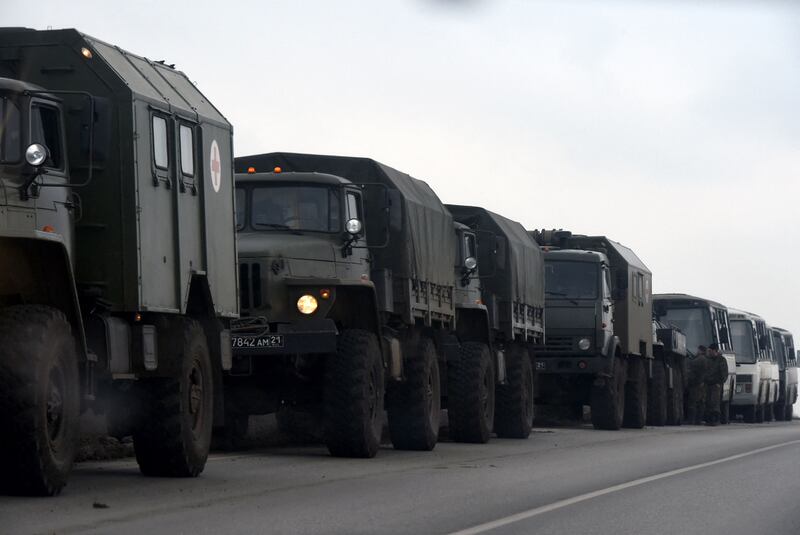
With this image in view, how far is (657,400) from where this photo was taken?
116 ft

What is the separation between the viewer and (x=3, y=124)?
11.8 metres

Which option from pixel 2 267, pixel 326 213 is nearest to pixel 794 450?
pixel 326 213

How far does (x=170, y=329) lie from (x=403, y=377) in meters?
6.61

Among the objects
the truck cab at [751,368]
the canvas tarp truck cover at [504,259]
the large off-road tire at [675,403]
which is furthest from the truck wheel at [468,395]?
the truck cab at [751,368]

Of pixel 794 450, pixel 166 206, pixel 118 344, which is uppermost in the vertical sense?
pixel 166 206

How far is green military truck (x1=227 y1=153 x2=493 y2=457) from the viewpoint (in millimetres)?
17141

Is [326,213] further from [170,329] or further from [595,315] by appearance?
[595,315]

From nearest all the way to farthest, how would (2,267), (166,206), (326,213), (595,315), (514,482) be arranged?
(2,267)
(166,206)
(514,482)
(326,213)
(595,315)

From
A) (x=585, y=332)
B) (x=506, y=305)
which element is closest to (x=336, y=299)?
(x=506, y=305)

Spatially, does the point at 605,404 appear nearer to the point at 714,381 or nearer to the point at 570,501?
the point at 714,381

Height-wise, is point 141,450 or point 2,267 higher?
point 2,267

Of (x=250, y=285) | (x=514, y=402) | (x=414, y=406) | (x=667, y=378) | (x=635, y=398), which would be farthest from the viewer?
(x=667, y=378)

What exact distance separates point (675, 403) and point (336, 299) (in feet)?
68.3

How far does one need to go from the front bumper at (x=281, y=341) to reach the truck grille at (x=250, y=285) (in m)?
0.36
